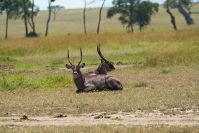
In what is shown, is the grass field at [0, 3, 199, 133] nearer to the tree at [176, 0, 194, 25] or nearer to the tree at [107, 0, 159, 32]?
the tree at [107, 0, 159, 32]

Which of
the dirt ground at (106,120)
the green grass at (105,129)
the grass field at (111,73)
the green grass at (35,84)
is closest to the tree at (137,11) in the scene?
the grass field at (111,73)

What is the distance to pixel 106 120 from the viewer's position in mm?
12312

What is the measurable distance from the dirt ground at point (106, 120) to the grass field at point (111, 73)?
22.3 inches

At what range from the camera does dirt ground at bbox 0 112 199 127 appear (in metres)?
11.9

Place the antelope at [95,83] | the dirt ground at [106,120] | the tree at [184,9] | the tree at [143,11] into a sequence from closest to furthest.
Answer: the dirt ground at [106,120] → the antelope at [95,83] → the tree at [143,11] → the tree at [184,9]

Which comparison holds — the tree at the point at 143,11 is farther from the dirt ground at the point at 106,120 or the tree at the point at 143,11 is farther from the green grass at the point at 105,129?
the green grass at the point at 105,129

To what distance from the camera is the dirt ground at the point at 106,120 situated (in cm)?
1189

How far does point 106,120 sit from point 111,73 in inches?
453

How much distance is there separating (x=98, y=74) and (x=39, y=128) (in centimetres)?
737

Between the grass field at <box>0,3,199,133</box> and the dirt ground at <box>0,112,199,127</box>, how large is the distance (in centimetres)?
57

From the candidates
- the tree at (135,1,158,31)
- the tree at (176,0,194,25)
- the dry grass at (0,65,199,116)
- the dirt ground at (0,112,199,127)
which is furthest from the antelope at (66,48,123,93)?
the tree at (176,0,194,25)

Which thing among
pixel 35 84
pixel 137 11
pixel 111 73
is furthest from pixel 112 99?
pixel 137 11

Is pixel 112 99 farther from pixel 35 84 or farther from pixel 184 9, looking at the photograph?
pixel 184 9

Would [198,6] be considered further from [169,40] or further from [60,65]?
[60,65]
